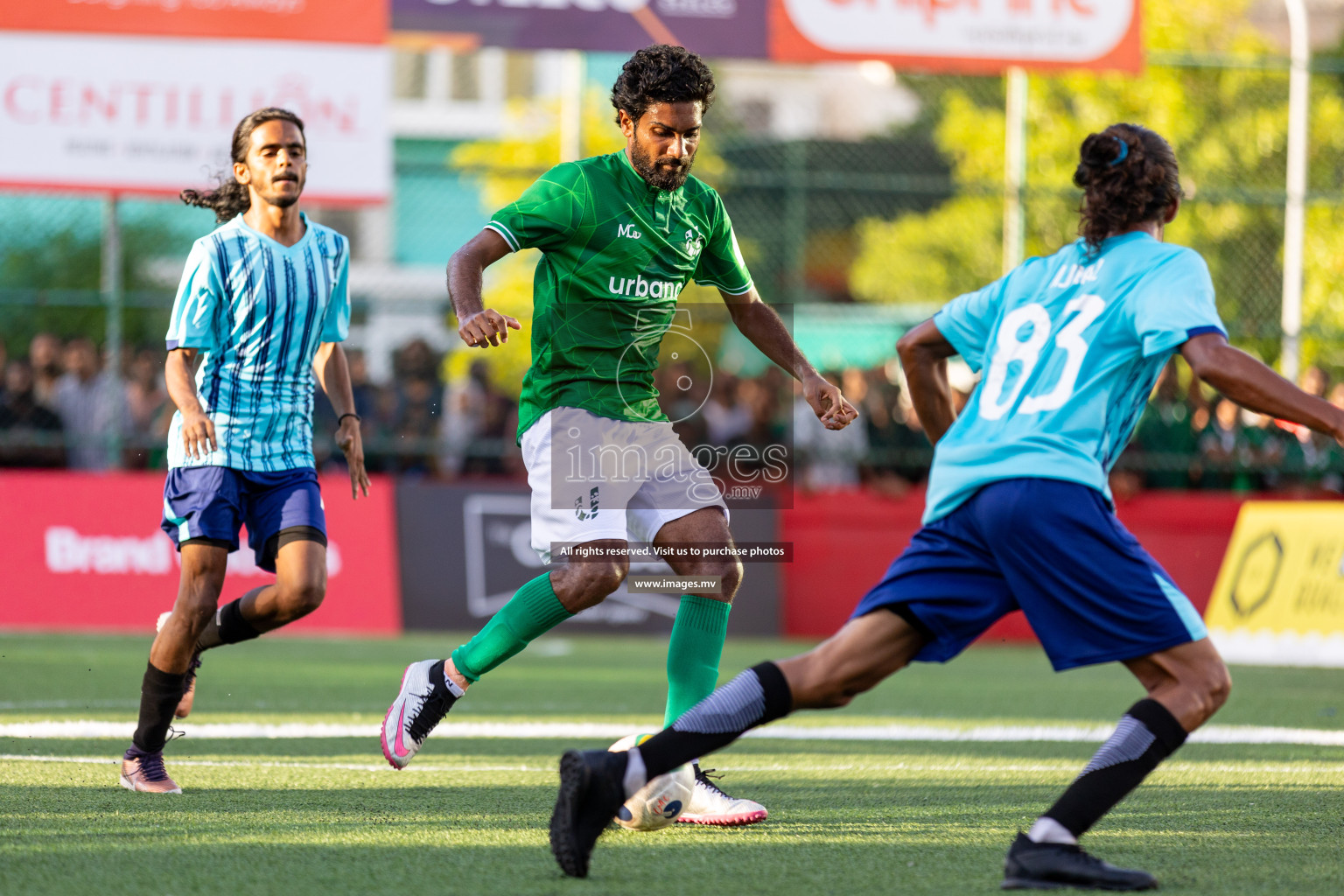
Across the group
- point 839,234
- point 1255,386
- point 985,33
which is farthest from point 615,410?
point 839,234

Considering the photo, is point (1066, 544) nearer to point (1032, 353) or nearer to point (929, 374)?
point (1032, 353)

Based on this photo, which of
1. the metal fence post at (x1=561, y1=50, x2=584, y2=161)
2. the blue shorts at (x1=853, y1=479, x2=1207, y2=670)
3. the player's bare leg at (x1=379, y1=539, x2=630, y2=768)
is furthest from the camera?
the metal fence post at (x1=561, y1=50, x2=584, y2=161)

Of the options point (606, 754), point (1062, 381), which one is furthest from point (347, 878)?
Result: point (1062, 381)

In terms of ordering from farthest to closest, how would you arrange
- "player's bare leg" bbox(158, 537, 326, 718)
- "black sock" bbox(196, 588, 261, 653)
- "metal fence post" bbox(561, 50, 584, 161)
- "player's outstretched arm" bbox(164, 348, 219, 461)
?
"metal fence post" bbox(561, 50, 584, 161) → "black sock" bbox(196, 588, 261, 653) → "player's bare leg" bbox(158, 537, 326, 718) → "player's outstretched arm" bbox(164, 348, 219, 461)

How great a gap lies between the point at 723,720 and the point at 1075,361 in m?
1.23

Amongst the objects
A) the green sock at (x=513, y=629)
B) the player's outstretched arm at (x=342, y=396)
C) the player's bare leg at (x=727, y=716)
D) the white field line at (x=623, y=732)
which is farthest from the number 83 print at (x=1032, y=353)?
the white field line at (x=623, y=732)

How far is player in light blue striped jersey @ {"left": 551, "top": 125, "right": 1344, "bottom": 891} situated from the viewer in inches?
151

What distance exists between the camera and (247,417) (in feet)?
17.9

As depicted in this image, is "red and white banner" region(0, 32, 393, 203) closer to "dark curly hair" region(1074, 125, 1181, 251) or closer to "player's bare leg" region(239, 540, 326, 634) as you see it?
"player's bare leg" region(239, 540, 326, 634)

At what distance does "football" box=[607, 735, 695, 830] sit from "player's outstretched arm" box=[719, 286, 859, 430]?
1.15 meters

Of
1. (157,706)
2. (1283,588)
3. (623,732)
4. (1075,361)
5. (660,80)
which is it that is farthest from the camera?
(1283,588)

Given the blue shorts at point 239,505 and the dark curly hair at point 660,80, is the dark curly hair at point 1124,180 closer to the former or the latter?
the dark curly hair at point 660,80

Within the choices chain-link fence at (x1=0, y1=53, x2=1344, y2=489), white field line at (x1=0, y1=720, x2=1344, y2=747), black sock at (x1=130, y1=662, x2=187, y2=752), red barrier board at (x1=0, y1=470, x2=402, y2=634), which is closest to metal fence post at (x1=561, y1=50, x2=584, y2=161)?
chain-link fence at (x1=0, y1=53, x2=1344, y2=489)

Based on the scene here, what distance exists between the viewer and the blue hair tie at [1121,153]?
403 centimetres
